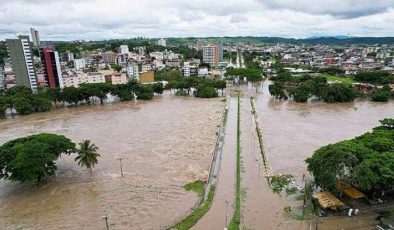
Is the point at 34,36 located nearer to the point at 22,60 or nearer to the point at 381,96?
the point at 22,60

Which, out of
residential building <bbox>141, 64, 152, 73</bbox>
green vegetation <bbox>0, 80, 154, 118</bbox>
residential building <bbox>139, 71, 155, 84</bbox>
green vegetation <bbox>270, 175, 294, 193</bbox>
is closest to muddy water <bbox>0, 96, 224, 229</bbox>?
green vegetation <bbox>0, 80, 154, 118</bbox>

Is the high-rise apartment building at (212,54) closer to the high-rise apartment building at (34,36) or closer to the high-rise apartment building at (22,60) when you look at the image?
the high-rise apartment building at (22,60)

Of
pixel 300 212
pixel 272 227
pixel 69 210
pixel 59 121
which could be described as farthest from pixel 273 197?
pixel 59 121

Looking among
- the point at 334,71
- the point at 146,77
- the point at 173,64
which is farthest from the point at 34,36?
the point at 334,71

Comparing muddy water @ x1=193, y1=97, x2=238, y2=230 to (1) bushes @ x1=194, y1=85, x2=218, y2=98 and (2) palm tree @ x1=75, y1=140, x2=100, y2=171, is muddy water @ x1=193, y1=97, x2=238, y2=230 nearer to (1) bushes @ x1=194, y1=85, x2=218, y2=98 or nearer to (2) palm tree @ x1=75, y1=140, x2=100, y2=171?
(2) palm tree @ x1=75, y1=140, x2=100, y2=171

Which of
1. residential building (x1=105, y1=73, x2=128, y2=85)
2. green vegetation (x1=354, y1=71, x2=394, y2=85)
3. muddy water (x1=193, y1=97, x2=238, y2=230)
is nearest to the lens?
muddy water (x1=193, y1=97, x2=238, y2=230)

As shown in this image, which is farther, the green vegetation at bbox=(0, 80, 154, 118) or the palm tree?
the green vegetation at bbox=(0, 80, 154, 118)

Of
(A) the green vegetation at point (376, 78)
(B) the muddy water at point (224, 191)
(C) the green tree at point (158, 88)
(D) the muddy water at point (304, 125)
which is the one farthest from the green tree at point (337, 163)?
(A) the green vegetation at point (376, 78)
